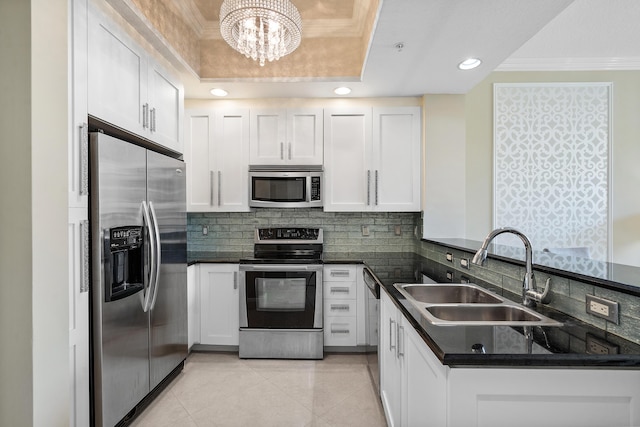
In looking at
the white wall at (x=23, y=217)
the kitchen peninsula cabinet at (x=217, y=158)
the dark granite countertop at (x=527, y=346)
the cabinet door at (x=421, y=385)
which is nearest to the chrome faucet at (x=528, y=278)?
the dark granite countertop at (x=527, y=346)

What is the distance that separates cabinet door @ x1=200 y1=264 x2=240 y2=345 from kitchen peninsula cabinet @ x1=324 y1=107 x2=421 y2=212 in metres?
1.16

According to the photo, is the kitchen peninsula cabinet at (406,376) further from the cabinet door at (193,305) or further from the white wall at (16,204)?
the cabinet door at (193,305)

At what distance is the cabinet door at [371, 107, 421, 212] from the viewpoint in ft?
10.5

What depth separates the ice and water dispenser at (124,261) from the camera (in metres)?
1.73

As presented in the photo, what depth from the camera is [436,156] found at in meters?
3.13

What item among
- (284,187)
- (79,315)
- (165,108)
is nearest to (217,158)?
(284,187)

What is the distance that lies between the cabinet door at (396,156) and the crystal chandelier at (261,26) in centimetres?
138

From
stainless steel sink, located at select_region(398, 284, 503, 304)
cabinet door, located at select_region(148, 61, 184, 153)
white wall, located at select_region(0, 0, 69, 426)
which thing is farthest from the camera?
cabinet door, located at select_region(148, 61, 184, 153)

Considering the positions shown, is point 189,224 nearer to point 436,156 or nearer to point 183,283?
point 183,283

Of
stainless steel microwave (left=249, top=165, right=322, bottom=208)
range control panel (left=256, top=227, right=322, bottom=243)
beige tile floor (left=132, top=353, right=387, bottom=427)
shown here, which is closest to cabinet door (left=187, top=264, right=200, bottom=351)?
beige tile floor (left=132, top=353, right=387, bottom=427)

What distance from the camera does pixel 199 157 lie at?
10.6 ft

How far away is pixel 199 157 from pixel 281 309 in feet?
5.46

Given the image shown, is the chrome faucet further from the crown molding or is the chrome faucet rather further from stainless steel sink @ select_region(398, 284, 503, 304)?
the crown molding

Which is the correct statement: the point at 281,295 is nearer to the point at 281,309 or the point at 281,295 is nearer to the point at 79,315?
the point at 281,309
